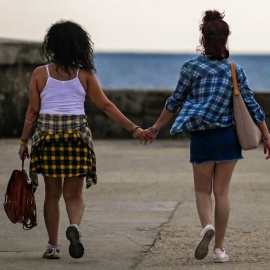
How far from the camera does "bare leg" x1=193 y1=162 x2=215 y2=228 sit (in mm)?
6500

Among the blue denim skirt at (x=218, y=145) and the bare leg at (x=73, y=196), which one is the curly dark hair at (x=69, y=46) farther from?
the blue denim skirt at (x=218, y=145)

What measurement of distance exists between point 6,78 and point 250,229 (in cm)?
910

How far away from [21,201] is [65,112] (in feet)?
2.06

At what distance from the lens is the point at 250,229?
307 inches

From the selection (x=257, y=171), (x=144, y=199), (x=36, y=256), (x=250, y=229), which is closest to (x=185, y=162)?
(x=257, y=171)

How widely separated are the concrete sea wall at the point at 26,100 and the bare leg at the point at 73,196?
964 centimetres

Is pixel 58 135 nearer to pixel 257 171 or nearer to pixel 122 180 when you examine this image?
pixel 122 180

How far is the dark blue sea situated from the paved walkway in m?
67.7

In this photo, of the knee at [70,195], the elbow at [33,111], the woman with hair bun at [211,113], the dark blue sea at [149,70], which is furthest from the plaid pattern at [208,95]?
the dark blue sea at [149,70]

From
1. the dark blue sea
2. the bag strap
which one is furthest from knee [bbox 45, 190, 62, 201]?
the dark blue sea

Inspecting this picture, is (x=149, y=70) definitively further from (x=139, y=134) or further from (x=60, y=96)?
(x=60, y=96)

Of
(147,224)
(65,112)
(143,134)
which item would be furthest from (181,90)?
(147,224)

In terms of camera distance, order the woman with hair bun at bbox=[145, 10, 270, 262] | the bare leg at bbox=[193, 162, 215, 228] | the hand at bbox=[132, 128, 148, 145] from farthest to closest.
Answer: the hand at bbox=[132, 128, 148, 145] < the bare leg at bbox=[193, 162, 215, 228] < the woman with hair bun at bbox=[145, 10, 270, 262]

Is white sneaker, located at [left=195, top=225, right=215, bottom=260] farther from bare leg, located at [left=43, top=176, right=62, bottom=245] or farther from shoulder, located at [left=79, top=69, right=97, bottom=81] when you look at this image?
shoulder, located at [left=79, top=69, right=97, bottom=81]
